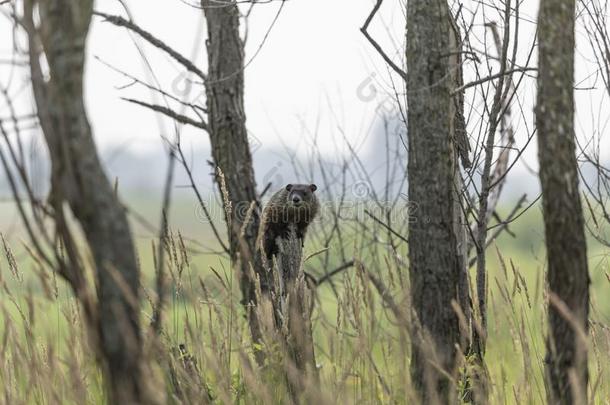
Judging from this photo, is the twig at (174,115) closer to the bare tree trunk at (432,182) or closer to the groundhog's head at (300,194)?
the groundhog's head at (300,194)

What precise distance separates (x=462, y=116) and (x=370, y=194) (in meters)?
2.41

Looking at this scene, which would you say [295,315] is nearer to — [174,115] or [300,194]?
[174,115]

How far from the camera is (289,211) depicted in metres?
7.61

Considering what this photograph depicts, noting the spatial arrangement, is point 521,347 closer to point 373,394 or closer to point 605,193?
point 373,394

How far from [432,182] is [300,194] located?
10.1 ft

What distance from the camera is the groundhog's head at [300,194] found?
7285mm

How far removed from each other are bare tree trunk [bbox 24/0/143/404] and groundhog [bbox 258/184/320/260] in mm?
4784

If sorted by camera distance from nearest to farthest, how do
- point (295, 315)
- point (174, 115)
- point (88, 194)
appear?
point (88, 194) < point (295, 315) < point (174, 115)

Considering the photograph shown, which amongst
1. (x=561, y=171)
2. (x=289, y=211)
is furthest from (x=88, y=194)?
(x=289, y=211)

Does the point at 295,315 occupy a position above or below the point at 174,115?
below

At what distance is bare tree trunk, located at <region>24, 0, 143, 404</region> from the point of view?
2.25 m

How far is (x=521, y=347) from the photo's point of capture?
3.63m

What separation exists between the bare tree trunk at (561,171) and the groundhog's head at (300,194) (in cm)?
Result: 424

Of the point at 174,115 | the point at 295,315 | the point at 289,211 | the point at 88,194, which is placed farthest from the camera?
the point at 289,211
